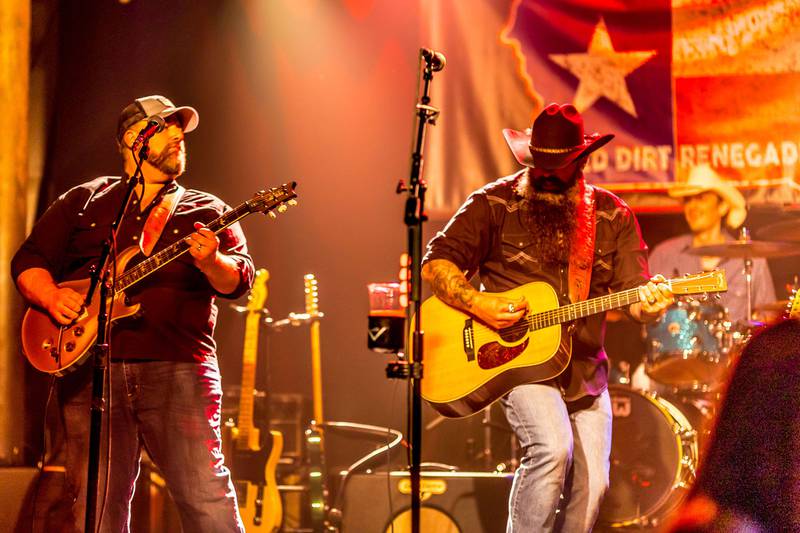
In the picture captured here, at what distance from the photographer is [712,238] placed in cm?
756

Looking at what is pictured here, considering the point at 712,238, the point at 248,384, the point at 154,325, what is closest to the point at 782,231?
the point at 712,238

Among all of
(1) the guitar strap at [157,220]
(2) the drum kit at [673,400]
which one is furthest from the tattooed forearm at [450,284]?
(2) the drum kit at [673,400]

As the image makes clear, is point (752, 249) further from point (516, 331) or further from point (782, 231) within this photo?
point (516, 331)

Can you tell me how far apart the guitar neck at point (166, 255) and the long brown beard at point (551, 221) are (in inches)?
54.2

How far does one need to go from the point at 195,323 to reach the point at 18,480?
199cm

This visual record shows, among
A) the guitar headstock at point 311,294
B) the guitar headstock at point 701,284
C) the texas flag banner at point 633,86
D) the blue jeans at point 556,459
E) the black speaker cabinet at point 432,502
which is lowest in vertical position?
the black speaker cabinet at point 432,502

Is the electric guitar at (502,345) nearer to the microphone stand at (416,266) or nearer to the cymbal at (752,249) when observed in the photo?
the microphone stand at (416,266)

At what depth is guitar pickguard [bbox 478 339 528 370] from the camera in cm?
446

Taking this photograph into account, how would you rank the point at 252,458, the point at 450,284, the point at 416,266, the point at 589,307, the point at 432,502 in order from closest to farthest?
the point at 416,266, the point at 589,307, the point at 450,284, the point at 432,502, the point at 252,458

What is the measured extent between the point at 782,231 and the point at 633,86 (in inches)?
56.5

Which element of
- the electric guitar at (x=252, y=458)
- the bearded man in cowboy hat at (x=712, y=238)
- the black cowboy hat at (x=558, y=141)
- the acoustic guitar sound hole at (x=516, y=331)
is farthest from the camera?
the bearded man in cowboy hat at (x=712, y=238)

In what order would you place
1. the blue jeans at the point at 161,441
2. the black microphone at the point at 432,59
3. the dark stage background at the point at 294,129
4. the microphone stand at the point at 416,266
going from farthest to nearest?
the dark stage background at the point at 294,129, the blue jeans at the point at 161,441, the black microphone at the point at 432,59, the microphone stand at the point at 416,266

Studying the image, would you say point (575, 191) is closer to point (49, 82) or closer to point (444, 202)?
point (444, 202)

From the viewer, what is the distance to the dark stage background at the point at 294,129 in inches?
288
